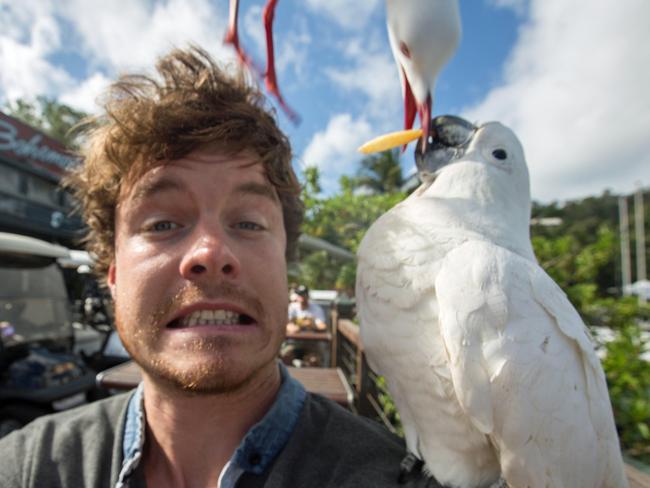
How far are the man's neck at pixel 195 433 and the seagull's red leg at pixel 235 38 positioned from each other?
2.84 ft

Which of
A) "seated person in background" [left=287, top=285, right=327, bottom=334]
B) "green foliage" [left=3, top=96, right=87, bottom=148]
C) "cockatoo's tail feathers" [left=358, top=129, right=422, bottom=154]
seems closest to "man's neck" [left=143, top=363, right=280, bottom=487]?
"cockatoo's tail feathers" [left=358, top=129, right=422, bottom=154]

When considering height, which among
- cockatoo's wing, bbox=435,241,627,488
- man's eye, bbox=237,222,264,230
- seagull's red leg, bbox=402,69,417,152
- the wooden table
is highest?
seagull's red leg, bbox=402,69,417,152

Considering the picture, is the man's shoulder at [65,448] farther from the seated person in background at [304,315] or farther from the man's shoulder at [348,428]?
the seated person in background at [304,315]

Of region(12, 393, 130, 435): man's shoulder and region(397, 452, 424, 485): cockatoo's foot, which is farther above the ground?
region(12, 393, 130, 435): man's shoulder

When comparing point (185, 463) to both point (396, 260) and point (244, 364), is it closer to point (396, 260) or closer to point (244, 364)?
point (244, 364)

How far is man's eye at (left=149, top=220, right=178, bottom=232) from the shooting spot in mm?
936

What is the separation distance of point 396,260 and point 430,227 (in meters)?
0.12

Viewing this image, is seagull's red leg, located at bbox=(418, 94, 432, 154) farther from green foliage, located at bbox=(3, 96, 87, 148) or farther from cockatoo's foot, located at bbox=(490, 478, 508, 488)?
green foliage, located at bbox=(3, 96, 87, 148)

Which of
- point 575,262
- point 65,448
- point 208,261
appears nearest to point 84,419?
point 65,448

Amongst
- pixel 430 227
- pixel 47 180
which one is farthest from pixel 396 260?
pixel 47 180

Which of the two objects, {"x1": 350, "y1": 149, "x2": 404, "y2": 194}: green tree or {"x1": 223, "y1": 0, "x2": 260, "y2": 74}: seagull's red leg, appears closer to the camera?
{"x1": 223, "y1": 0, "x2": 260, "y2": 74}: seagull's red leg

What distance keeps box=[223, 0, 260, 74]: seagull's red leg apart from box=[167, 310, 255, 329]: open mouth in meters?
0.73

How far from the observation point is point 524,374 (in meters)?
0.77

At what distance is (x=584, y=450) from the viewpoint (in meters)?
0.81
